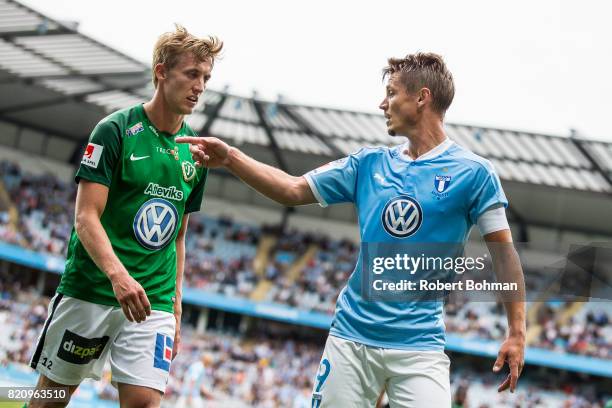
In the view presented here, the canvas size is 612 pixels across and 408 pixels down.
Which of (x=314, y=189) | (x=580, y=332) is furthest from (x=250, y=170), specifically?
(x=580, y=332)

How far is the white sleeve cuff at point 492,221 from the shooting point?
3398 mm

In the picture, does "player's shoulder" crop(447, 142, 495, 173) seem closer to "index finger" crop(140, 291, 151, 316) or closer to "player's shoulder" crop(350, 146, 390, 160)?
"player's shoulder" crop(350, 146, 390, 160)

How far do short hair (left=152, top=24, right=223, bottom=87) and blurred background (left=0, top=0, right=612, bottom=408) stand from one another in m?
15.2

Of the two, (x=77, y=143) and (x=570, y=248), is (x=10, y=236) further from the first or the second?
(x=570, y=248)

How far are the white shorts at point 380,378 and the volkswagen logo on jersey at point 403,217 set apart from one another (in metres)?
0.56

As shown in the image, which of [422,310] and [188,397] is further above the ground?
[422,310]

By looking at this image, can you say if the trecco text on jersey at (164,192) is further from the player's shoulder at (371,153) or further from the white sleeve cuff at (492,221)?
the white sleeve cuff at (492,221)

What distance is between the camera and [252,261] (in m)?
31.9

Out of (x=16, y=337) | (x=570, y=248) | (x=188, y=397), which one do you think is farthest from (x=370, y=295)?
(x=16, y=337)

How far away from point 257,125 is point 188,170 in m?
24.9

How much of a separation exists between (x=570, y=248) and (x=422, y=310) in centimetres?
111

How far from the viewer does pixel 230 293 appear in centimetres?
2897

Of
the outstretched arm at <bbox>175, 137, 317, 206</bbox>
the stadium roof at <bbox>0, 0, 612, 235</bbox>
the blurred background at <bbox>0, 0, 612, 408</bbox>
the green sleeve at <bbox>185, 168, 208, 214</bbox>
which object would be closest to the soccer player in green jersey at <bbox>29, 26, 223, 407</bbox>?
the green sleeve at <bbox>185, 168, 208, 214</bbox>

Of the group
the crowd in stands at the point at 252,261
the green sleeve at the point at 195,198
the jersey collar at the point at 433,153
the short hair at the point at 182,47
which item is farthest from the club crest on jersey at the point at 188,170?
the crowd in stands at the point at 252,261
